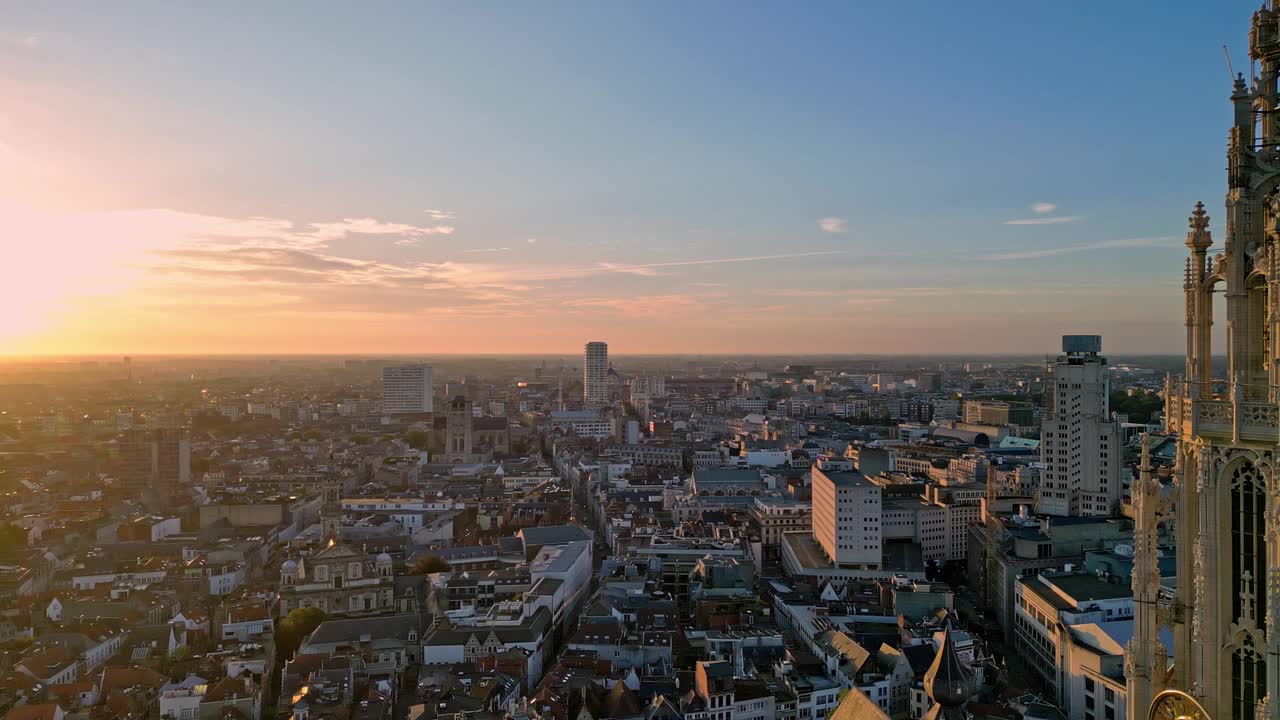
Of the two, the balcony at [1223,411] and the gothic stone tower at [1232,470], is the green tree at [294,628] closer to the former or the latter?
the gothic stone tower at [1232,470]

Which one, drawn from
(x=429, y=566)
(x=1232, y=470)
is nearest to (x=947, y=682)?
(x=1232, y=470)

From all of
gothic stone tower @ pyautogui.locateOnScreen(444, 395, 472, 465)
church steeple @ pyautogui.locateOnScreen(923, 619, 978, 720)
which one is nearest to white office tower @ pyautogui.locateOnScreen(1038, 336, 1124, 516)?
church steeple @ pyautogui.locateOnScreen(923, 619, 978, 720)

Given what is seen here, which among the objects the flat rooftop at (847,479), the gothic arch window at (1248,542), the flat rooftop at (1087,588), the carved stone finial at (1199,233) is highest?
the carved stone finial at (1199,233)

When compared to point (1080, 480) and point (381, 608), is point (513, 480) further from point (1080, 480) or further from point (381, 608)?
point (1080, 480)

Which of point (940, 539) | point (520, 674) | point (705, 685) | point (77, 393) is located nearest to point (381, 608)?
point (520, 674)

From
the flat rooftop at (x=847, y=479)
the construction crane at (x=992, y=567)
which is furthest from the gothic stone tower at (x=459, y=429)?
the construction crane at (x=992, y=567)

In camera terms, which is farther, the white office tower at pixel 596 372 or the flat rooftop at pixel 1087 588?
the white office tower at pixel 596 372
